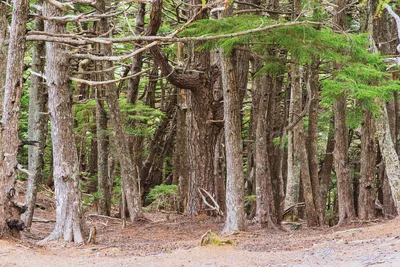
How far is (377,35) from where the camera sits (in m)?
16.5

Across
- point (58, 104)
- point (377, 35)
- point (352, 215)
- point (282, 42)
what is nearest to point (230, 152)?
point (282, 42)

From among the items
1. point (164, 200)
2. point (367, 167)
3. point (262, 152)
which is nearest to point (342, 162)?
point (367, 167)

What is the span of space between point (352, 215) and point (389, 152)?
7.92 feet

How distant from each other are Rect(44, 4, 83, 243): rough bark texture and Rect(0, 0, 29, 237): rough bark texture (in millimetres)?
2211

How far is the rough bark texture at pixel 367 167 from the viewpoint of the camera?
14.3 m

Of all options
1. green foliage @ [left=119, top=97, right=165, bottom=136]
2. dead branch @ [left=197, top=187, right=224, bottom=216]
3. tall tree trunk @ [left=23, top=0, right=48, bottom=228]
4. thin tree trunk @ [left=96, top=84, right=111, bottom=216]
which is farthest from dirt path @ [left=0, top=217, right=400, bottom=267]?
green foliage @ [left=119, top=97, right=165, bottom=136]

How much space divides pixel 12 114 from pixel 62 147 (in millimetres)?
2478

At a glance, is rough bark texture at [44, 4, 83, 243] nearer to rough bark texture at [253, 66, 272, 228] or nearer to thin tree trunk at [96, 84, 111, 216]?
rough bark texture at [253, 66, 272, 228]

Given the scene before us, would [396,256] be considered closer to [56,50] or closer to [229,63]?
[229,63]

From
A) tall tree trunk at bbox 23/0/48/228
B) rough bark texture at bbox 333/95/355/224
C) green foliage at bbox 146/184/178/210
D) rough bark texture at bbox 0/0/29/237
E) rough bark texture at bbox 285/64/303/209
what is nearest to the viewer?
rough bark texture at bbox 0/0/29/237

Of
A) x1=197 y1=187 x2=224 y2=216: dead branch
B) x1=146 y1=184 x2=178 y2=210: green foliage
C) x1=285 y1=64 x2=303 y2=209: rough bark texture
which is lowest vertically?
x1=146 y1=184 x2=178 y2=210: green foliage

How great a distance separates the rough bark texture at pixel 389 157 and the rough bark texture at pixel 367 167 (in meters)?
1.18

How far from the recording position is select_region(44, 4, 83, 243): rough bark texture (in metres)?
10.5

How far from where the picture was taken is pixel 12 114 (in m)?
8.15
